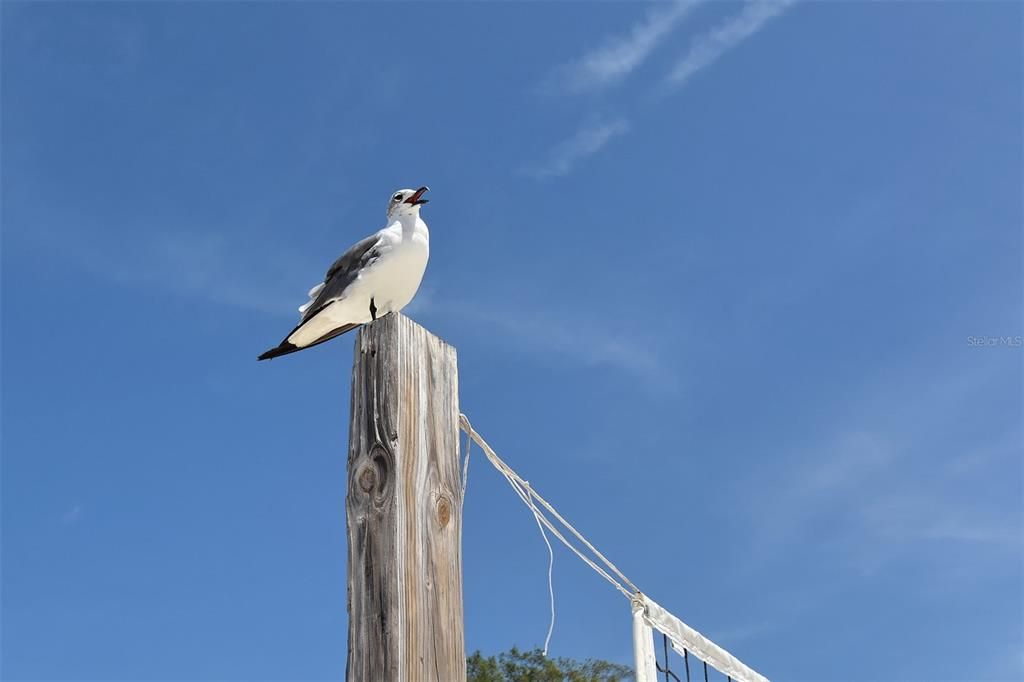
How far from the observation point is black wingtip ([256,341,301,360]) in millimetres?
5980

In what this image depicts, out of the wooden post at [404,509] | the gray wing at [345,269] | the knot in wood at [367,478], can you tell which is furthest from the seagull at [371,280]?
the knot in wood at [367,478]

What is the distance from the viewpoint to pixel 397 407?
258 cm

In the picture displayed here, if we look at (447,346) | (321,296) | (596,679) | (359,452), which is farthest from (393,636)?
(596,679)

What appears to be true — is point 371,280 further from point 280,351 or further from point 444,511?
point 444,511

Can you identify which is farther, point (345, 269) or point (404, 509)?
point (345, 269)

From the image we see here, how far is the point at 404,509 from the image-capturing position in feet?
8.16

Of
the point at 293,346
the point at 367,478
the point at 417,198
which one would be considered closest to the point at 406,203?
the point at 417,198

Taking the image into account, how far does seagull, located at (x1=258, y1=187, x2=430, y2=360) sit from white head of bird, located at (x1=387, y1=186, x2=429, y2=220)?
0.02 m

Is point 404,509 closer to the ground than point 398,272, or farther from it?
closer to the ground

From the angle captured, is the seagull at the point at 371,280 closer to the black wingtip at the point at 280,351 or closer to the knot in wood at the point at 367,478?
the black wingtip at the point at 280,351

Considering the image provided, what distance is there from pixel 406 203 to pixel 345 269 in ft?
2.16

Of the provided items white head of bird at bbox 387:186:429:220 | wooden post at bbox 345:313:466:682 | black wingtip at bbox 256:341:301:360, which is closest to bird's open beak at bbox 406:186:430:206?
white head of bird at bbox 387:186:429:220

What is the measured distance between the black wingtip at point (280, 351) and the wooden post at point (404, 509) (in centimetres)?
335

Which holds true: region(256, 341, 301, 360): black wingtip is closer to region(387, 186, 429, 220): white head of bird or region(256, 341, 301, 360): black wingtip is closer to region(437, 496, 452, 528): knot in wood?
region(387, 186, 429, 220): white head of bird
